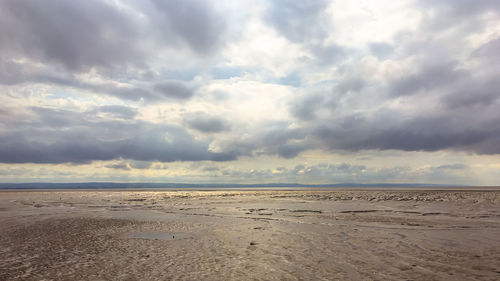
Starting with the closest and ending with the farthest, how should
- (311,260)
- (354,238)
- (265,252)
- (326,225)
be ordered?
(311,260) → (265,252) → (354,238) → (326,225)

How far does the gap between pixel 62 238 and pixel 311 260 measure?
14199mm

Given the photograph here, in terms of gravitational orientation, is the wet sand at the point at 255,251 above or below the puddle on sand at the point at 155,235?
above

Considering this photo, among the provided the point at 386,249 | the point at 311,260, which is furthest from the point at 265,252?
the point at 386,249

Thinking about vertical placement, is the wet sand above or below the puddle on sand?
above

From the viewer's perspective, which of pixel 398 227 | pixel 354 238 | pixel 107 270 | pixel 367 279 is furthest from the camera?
pixel 398 227

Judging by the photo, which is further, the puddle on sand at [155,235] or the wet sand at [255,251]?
the puddle on sand at [155,235]

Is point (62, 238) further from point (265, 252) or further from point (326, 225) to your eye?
point (326, 225)

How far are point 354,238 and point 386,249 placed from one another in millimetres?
2696

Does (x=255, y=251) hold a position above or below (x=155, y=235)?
above

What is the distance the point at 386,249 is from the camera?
42.3 ft

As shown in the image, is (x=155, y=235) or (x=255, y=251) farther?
(x=155, y=235)

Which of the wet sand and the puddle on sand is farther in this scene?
the puddle on sand

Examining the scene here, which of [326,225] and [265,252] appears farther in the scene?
[326,225]

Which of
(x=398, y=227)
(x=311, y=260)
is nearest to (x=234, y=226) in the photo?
(x=311, y=260)
